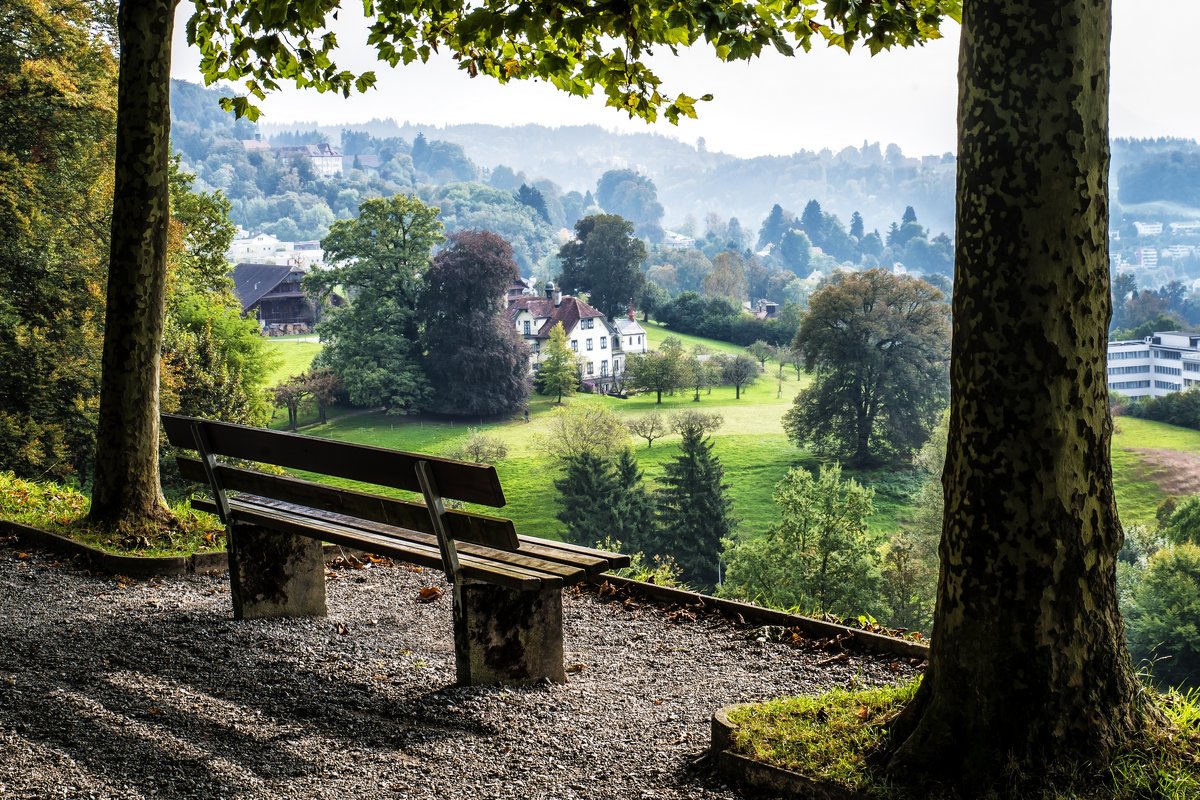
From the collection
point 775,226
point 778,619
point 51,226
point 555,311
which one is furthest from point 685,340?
point 778,619

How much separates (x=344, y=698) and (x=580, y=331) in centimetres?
7363

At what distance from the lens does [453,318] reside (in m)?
59.0

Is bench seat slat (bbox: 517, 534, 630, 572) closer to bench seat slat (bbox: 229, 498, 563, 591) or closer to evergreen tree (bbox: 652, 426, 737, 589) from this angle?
bench seat slat (bbox: 229, 498, 563, 591)

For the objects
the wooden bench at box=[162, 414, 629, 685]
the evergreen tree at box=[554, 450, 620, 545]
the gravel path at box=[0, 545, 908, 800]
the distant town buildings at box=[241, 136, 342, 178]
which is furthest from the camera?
the distant town buildings at box=[241, 136, 342, 178]

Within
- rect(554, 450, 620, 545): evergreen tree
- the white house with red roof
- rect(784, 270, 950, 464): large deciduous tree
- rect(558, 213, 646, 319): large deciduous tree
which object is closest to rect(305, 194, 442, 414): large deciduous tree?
rect(554, 450, 620, 545): evergreen tree

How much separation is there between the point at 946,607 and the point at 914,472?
56.4 meters

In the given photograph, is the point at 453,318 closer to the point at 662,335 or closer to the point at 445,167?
the point at 662,335

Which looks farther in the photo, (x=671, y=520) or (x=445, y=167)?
(x=445, y=167)

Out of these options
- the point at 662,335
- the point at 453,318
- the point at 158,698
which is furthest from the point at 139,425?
the point at 662,335

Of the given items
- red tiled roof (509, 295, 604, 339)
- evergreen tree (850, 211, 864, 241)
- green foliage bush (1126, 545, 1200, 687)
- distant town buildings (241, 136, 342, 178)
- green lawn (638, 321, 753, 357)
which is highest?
distant town buildings (241, 136, 342, 178)

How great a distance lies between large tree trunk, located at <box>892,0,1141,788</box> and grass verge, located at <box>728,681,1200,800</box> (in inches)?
3.3

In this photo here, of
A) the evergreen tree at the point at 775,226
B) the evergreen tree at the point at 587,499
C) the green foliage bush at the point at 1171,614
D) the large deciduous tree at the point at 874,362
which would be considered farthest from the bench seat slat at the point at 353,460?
the evergreen tree at the point at 775,226

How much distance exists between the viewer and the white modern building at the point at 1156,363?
3086 inches

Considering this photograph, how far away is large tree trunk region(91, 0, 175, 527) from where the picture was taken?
22.1 feet
